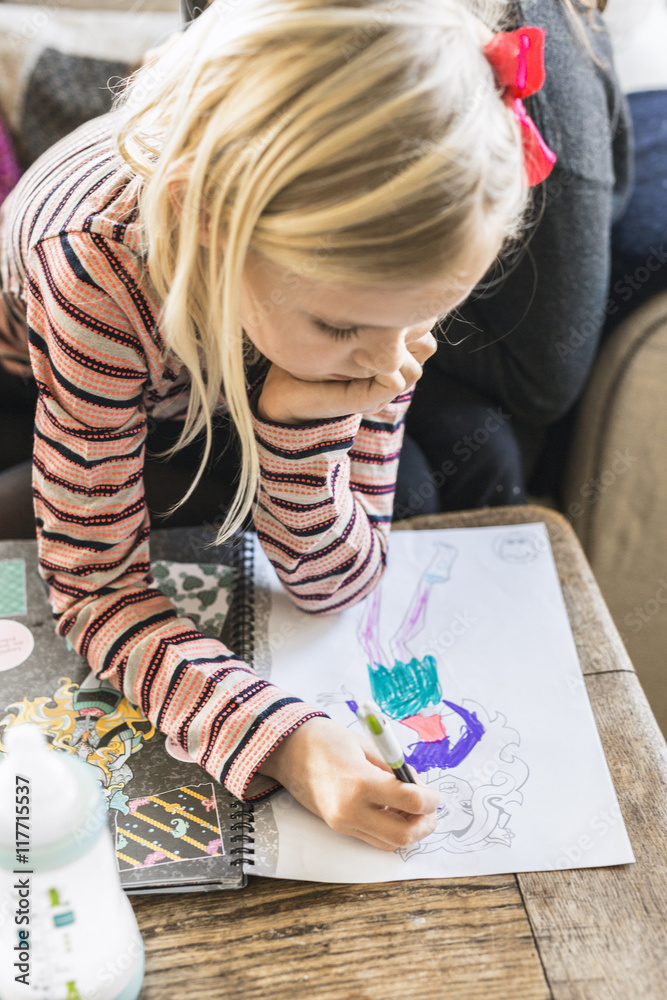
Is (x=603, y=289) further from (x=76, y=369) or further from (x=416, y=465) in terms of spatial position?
(x=76, y=369)

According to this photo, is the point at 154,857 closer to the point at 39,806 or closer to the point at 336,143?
the point at 39,806

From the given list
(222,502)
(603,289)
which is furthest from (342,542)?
(603,289)

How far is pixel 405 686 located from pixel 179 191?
363 mm

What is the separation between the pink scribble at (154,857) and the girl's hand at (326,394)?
29cm

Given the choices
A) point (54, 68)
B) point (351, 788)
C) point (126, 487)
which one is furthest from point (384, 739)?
point (54, 68)

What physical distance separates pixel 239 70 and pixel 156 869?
1.45 ft

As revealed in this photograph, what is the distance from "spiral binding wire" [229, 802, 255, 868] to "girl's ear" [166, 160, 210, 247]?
0.35 meters

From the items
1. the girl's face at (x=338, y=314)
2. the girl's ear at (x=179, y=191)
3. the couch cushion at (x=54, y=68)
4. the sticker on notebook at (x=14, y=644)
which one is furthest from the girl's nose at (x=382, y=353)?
the couch cushion at (x=54, y=68)

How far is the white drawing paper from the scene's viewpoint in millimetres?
478

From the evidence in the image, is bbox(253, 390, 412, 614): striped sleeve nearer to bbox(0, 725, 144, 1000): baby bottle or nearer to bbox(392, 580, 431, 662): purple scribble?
bbox(392, 580, 431, 662): purple scribble

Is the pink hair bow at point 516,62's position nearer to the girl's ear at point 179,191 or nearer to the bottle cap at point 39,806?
the girl's ear at point 179,191

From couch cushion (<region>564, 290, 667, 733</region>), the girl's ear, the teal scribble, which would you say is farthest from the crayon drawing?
couch cushion (<region>564, 290, 667, 733</region>)

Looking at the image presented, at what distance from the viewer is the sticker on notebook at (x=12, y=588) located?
2.02 feet

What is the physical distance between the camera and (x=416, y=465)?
0.83m
